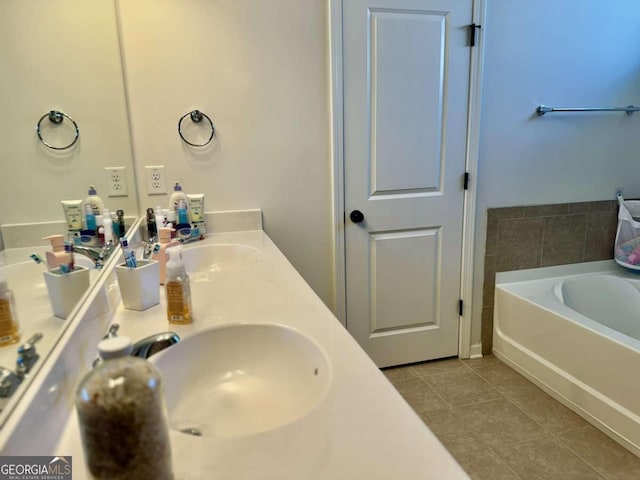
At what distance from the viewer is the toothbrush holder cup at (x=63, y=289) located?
31.7 inches

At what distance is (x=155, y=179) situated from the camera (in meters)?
1.94

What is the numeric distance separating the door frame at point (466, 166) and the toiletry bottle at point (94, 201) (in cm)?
115

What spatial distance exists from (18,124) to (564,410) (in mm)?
2434

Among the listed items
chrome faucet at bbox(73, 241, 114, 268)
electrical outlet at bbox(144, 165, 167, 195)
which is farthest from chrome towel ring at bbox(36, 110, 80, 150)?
electrical outlet at bbox(144, 165, 167, 195)

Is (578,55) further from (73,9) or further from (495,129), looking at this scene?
(73,9)

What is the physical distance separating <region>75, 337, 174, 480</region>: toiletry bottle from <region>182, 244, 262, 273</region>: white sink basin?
1.21 m

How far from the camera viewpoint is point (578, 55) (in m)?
2.40

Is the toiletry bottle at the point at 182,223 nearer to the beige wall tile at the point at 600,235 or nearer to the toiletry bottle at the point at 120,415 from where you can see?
the toiletry bottle at the point at 120,415

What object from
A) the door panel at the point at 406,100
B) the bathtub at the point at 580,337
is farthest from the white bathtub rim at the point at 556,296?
the door panel at the point at 406,100

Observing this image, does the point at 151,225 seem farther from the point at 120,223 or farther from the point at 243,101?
the point at 243,101

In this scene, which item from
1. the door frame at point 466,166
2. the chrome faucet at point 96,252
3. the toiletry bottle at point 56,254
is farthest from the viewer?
the door frame at point 466,166

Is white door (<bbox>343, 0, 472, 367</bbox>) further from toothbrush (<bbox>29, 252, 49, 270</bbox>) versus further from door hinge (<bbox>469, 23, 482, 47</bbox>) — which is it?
toothbrush (<bbox>29, 252, 49, 270</bbox>)

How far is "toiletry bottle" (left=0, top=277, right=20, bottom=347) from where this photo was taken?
0.66m

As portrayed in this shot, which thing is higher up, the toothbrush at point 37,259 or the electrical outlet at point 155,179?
the electrical outlet at point 155,179
